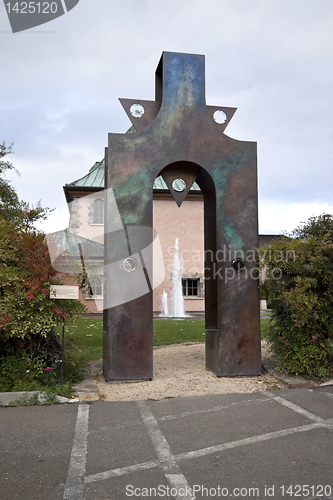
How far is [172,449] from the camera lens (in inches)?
158

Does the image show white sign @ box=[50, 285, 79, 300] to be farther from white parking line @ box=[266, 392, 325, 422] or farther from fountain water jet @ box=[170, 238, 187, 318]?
fountain water jet @ box=[170, 238, 187, 318]

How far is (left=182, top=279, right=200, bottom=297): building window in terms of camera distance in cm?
2677

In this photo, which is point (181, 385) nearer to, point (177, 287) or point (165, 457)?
point (165, 457)

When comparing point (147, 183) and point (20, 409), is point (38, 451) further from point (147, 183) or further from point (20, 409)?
point (147, 183)

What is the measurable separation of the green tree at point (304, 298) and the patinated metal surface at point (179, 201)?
47cm

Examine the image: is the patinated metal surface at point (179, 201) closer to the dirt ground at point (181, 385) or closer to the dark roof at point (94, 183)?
the dirt ground at point (181, 385)

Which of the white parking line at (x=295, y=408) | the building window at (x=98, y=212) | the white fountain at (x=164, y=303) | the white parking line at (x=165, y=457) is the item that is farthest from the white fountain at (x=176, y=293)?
the white parking line at (x=165, y=457)

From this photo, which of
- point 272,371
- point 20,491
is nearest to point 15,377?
point 20,491

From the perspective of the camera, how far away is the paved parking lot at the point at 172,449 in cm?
322

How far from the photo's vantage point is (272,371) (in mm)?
7215

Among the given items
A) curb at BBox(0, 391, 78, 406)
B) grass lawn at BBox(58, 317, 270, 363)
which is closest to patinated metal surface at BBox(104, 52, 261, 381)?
curb at BBox(0, 391, 78, 406)

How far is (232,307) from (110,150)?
339 cm

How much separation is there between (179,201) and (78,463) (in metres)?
4.96

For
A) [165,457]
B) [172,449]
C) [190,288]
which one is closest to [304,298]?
[172,449]
